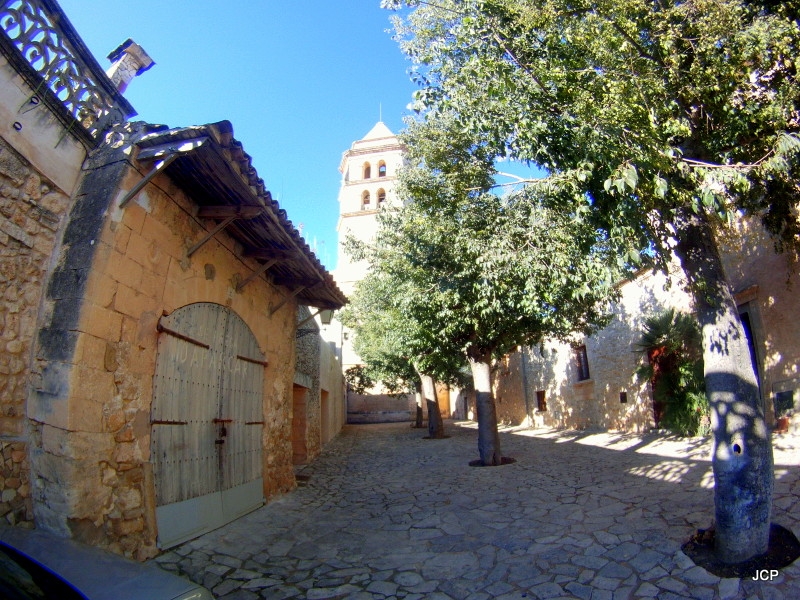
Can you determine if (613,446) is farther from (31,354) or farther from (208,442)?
(31,354)

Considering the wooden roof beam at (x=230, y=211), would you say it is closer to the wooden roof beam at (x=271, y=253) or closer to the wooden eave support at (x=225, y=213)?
the wooden eave support at (x=225, y=213)

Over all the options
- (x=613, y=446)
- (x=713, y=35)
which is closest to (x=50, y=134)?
(x=713, y=35)

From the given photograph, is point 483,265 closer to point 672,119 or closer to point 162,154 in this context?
point 672,119

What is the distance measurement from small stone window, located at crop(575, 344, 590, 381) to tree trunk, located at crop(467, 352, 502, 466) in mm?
6353

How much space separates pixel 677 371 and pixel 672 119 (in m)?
7.91

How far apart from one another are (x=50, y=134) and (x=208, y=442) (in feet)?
10.2

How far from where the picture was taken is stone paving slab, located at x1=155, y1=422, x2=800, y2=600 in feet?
12.0

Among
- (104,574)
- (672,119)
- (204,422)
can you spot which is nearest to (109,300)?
(204,422)

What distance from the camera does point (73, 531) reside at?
318cm

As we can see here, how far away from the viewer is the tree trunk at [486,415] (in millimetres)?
9172

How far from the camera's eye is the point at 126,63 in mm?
4441

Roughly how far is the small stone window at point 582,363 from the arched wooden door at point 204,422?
38.2 feet

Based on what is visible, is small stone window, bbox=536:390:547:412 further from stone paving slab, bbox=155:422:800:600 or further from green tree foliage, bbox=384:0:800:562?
green tree foliage, bbox=384:0:800:562

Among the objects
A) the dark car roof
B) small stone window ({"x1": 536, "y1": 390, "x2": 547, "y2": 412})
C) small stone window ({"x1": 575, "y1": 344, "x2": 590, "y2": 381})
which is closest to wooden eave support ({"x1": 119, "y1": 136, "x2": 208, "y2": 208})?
the dark car roof
